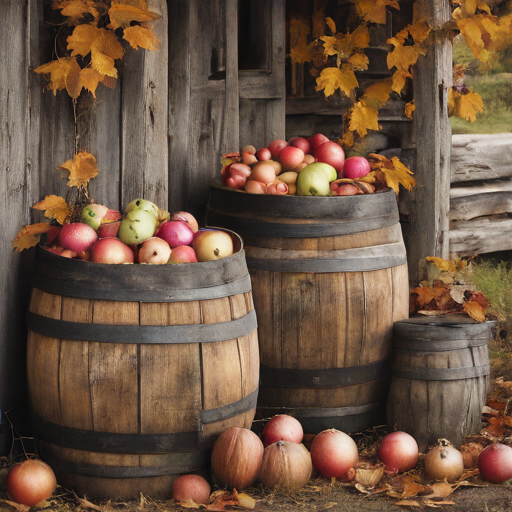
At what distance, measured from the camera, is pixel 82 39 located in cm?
377

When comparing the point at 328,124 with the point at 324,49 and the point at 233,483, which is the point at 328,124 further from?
the point at 233,483

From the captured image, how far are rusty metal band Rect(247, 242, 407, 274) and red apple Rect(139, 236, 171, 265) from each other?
0.63 meters

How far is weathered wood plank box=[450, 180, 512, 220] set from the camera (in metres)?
7.05

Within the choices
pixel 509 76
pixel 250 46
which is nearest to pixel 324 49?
pixel 250 46

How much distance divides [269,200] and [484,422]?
1.70 m

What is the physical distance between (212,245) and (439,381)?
4.34ft

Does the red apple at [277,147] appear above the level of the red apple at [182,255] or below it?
above

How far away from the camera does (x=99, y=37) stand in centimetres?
382

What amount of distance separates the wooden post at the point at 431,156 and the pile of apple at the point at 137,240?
1874 mm

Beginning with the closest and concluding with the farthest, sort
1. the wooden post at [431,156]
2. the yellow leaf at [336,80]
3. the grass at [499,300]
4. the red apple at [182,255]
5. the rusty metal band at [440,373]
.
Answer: the red apple at [182,255] < the rusty metal band at [440,373] < the yellow leaf at [336,80] < the wooden post at [431,156] < the grass at [499,300]

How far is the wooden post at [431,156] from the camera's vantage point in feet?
16.4

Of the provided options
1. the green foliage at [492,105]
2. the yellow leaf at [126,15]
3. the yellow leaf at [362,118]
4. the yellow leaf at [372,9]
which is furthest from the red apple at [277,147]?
the green foliage at [492,105]

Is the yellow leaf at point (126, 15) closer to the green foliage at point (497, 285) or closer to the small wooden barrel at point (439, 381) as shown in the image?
the small wooden barrel at point (439, 381)

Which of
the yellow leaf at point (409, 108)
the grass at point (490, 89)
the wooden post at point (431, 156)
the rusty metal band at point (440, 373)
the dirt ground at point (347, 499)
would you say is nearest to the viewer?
the dirt ground at point (347, 499)
